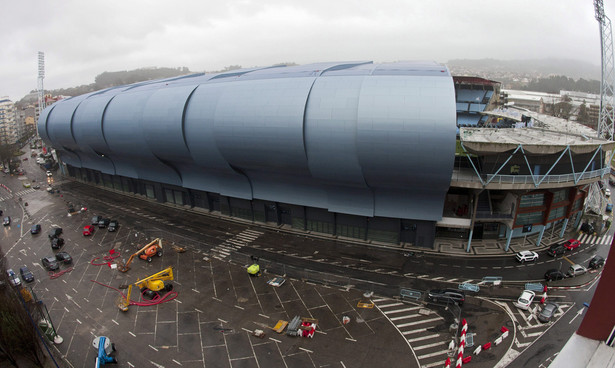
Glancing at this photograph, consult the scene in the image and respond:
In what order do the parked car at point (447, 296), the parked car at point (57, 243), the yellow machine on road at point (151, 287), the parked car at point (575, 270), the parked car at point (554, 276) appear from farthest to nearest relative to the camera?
the parked car at point (57, 243)
the parked car at point (575, 270)
the parked car at point (554, 276)
the yellow machine on road at point (151, 287)
the parked car at point (447, 296)

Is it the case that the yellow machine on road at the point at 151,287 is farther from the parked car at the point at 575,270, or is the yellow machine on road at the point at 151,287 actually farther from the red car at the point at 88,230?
the parked car at the point at 575,270

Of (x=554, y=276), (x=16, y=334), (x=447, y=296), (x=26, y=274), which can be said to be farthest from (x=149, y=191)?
(x=554, y=276)

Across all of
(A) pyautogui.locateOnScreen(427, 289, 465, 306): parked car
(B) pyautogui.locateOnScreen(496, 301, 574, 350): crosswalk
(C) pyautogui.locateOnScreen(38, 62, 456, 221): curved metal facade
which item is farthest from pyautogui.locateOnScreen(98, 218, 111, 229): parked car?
(B) pyautogui.locateOnScreen(496, 301, 574, 350): crosswalk

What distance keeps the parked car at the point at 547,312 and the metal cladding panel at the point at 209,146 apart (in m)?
45.0

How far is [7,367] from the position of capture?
29891 millimetres

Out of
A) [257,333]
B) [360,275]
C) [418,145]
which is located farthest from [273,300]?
[418,145]

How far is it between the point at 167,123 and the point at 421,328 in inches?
2108

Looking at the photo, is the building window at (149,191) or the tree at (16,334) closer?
the tree at (16,334)

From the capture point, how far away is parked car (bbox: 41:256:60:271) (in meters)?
47.1

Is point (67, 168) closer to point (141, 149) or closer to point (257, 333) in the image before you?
point (141, 149)

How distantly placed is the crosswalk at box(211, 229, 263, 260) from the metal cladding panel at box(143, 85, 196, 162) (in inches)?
728

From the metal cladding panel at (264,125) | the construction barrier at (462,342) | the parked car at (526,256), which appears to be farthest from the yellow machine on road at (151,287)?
the parked car at (526,256)

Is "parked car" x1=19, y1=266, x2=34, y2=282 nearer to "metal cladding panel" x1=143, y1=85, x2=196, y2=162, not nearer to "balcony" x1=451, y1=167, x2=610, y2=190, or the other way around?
"metal cladding panel" x1=143, y1=85, x2=196, y2=162

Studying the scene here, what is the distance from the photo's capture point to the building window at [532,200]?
47.4 m
